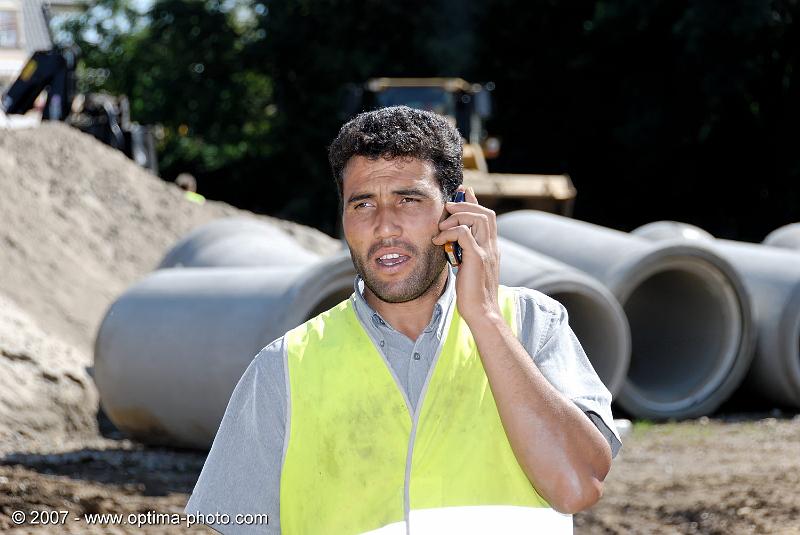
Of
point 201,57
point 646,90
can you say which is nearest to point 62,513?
point 646,90

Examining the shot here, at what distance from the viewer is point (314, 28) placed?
1202 inches

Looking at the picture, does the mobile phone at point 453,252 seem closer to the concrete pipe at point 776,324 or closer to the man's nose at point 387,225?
A: the man's nose at point 387,225

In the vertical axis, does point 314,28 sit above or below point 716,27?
above

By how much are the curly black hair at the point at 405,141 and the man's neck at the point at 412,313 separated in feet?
0.67

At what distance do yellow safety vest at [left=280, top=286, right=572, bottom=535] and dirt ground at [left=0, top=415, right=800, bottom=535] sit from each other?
12.0ft

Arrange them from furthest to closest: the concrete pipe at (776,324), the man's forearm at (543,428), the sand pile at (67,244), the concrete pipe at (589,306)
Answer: the concrete pipe at (776,324), the sand pile at (67,244), the concrete pipe at (589,306), the man's forearm at (543,428)

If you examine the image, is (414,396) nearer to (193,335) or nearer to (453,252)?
(453,252)

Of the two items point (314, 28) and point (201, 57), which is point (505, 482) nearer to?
point (314, 28)

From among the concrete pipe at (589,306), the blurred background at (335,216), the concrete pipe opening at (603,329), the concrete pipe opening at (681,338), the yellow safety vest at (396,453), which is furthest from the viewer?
the concrete pipe opening at (681,338)

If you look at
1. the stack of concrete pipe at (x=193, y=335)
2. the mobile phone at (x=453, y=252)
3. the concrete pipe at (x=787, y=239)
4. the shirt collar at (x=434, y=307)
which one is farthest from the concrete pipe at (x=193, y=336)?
the concrete pipe at (x=787, y=239)

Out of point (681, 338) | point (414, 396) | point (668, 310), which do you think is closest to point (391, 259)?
point (414, 396)

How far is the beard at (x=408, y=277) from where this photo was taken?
8.46 ft

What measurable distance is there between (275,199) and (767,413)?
22.5 m

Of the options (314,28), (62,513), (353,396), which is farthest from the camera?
(314,28)
